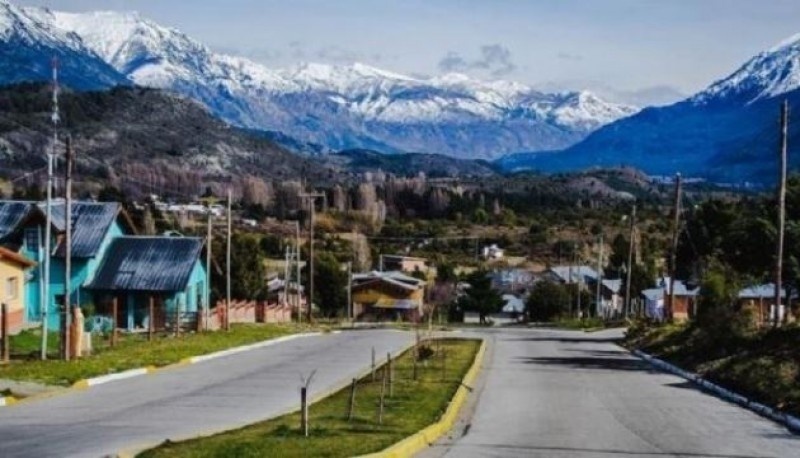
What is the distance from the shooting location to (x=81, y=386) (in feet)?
89.9

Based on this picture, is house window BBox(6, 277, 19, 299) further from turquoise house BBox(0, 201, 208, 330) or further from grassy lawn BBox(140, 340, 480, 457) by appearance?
grassy lawn BBox(140, 340, 480, 457)

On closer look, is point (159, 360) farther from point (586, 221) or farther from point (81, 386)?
point (586, 221)

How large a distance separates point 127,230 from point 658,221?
380ft

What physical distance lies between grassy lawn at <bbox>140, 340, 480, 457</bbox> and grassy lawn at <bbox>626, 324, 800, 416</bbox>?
650 centimetres

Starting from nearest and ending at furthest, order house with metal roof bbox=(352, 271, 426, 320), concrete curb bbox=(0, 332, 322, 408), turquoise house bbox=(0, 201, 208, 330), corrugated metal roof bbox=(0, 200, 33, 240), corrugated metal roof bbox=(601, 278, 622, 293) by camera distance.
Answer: concrete curb bbox=(0, 332, 322, 408)
corrugated metal roof bbox=(0, 200, 33, 240)
turquoise house bbox=(0, 201, 208, 330)
house with metal roof bbox=(352, 271, 426, 320)
corrugated metal roof bbox=(601, 278, 622, 293)

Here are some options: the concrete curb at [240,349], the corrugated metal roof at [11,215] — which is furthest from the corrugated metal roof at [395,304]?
the corrugated metal roof at [11,215]

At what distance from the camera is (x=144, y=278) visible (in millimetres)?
57875

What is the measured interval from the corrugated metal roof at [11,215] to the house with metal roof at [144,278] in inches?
163

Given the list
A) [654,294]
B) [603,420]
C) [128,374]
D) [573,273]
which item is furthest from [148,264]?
[573,273]

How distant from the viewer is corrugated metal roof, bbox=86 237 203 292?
57469 millimetres

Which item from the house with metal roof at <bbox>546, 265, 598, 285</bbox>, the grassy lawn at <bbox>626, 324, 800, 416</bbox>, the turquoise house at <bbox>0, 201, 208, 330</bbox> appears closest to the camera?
the grassy lawn at <bbox>626, 324, 800, 416</bbox>

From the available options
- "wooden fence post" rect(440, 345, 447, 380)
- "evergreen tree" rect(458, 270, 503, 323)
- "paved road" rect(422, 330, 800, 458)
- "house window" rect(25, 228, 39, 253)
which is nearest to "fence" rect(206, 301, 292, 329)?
"house window" rect(25, 228, 39, 253)

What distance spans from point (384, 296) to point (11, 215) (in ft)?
166

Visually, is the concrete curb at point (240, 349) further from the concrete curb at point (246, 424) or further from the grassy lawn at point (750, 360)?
Result: the grassy lawn at point (750, 360)
